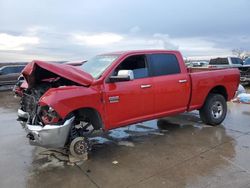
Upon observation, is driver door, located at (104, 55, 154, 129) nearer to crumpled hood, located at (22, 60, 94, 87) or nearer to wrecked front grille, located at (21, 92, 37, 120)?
crumpled hood, located at (22, 60, 94, 87)

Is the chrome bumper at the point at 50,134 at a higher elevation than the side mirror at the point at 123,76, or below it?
below

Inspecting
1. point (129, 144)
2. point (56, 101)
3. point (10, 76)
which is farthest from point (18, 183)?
point (10, 76)

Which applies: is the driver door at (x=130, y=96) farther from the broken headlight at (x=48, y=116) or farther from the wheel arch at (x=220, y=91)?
the wheel arch at (x=220, y=91)

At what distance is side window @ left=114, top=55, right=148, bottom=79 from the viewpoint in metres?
5.66

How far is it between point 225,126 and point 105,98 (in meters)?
3.69

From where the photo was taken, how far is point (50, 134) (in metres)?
4.52

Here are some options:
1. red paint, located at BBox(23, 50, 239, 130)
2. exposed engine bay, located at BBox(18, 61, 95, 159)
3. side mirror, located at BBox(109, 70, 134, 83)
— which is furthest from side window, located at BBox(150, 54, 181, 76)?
exposed engine bay, located at BBox(18, 61, 95, 159)

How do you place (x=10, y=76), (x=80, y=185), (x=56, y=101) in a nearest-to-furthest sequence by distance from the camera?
1. (x=80, y=185)
2. (x=56, y=101)
3. (x=10, y=76)

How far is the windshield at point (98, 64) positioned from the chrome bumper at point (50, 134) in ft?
3.96

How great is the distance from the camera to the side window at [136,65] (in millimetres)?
5662

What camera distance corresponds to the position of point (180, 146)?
18.7 feet

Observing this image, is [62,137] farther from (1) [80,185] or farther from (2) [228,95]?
(2) [228,95]

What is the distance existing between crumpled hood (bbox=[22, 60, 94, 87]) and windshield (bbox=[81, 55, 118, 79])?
330 millimetres

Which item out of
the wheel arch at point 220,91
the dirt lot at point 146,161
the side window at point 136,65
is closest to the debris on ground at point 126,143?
the dirt lot at point 146,161
